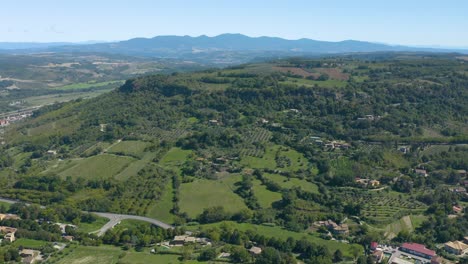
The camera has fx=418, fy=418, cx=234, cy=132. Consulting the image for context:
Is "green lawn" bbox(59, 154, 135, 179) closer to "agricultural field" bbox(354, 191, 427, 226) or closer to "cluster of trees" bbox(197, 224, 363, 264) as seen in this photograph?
"cluster of trees" bbox(197, 224, 363, 264)

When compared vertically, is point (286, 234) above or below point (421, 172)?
below

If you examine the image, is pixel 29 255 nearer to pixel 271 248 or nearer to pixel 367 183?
pixel 271 248

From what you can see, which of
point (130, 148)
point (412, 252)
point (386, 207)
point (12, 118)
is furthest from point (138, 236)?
point (12, 118)

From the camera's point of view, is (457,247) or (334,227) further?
(334,227)

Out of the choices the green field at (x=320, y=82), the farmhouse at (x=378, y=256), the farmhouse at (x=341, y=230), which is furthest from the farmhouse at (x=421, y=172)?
the green field at (x=320, y=82)

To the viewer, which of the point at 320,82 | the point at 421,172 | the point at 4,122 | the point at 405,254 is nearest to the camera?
the point at 405,254

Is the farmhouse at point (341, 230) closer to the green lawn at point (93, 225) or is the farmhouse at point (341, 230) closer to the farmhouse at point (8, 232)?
the green lawn at point (93, 225)

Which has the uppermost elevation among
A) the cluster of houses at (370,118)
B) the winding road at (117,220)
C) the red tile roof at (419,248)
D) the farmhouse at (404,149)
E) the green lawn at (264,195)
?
the cluster of houses at (370,118)
